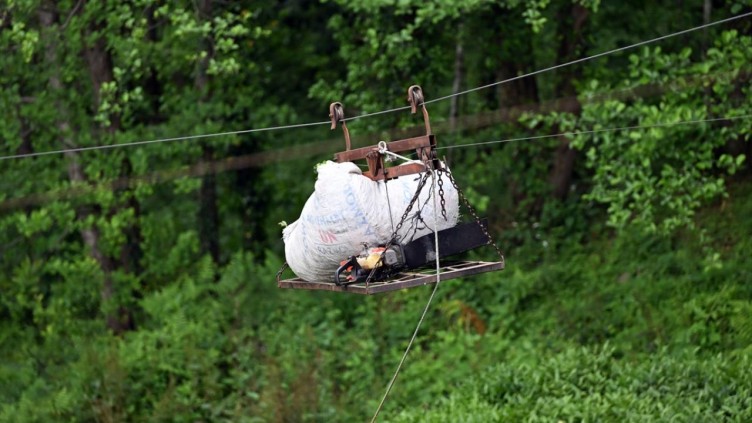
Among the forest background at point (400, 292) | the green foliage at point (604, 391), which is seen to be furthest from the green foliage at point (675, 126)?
the green foliage at point (604, 391)

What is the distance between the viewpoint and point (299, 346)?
13.3 m

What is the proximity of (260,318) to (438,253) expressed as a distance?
26.9 feet

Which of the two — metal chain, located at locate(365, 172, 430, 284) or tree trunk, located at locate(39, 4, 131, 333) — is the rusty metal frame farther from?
tree trunk, located at locate(39, 4, 131, 333)

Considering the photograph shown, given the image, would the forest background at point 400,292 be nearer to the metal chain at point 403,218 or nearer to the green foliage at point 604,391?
the green foliage at point 604,391

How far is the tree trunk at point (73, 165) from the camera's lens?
13670mm

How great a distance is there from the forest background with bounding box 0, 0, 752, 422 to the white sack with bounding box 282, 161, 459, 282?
14.2 ft

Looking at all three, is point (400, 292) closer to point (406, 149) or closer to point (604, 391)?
point (604, 391)

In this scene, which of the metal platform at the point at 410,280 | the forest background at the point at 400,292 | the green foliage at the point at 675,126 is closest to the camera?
the metal platform at the point at 410,280

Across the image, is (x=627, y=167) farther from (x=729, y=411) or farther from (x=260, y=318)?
(x=260, y=318)

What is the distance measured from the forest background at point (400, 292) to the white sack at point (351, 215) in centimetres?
434

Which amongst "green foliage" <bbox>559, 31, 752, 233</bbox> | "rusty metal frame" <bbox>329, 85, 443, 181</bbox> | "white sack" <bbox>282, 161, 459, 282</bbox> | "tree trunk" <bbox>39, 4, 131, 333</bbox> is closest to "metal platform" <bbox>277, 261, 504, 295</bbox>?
"white sack" <bbox>282, 161, 459, 282</bbox>

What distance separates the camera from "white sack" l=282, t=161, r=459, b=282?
5.88 m

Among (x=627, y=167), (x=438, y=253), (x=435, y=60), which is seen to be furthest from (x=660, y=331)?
(x=438, y=253)

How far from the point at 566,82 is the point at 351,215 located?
956 cm
